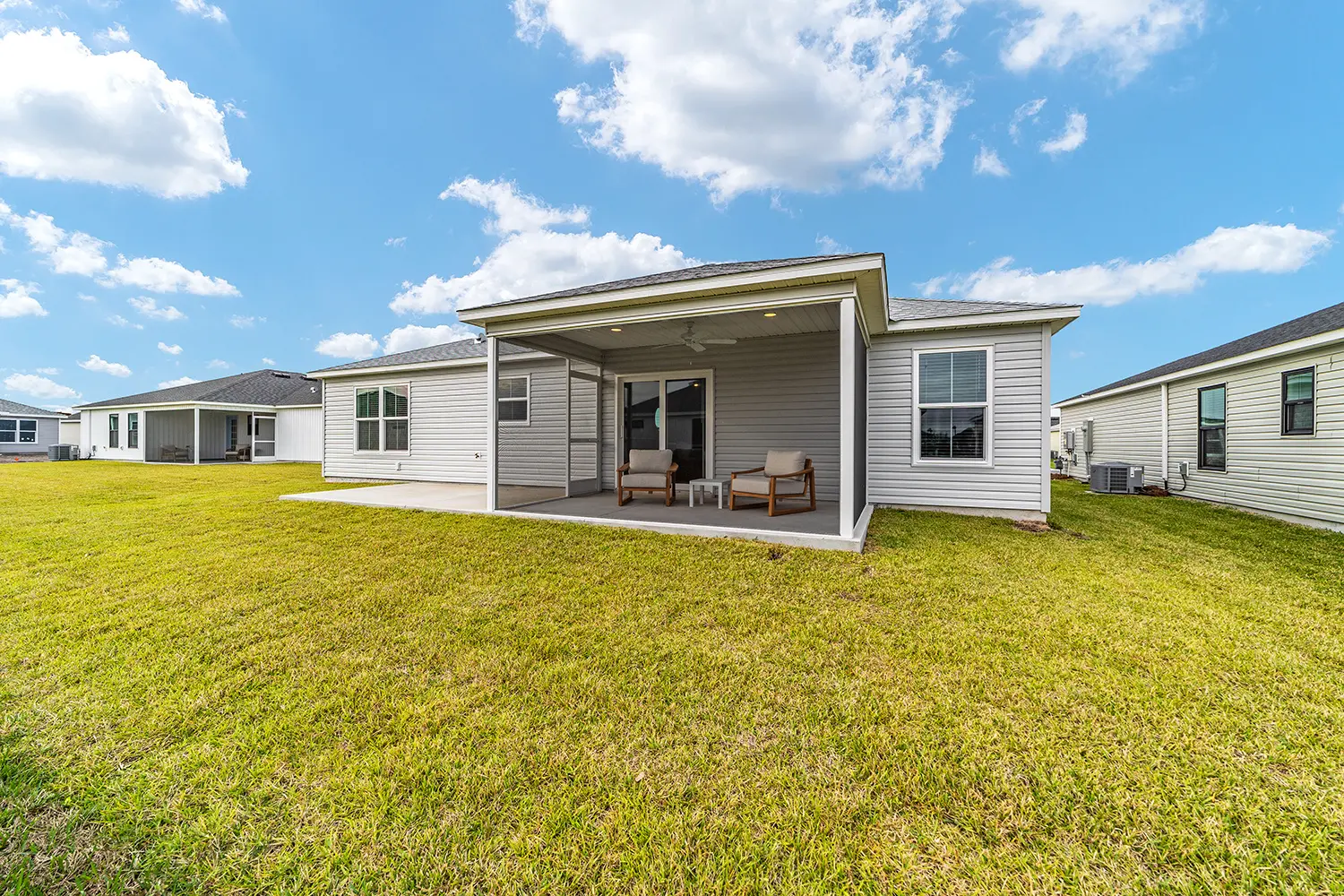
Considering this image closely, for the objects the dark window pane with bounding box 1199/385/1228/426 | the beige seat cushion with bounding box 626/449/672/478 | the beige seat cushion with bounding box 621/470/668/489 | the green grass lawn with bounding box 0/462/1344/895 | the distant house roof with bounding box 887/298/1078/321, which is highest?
the distant house roof with bounding box 887/298/1078/321

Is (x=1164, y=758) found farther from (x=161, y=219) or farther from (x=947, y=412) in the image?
(x=161, y=219)

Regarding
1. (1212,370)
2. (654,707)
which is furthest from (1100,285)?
(654,707)

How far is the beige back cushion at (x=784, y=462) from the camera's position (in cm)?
693

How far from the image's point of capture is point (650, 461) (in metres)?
7.66

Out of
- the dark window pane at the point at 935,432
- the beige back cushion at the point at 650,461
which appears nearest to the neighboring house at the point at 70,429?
the beige back cushion at the point at 650,461

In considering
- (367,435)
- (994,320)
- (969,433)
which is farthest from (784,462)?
(367,435)

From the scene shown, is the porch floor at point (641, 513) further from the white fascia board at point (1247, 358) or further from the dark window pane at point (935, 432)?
the white fascia board at point (1247, 358)

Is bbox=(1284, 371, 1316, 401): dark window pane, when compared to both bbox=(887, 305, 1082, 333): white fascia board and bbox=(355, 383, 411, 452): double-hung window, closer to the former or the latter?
bbox=(887, 305, 1082, 333): white fascia board

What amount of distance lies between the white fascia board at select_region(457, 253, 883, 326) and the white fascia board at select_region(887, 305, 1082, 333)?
2.69 metres

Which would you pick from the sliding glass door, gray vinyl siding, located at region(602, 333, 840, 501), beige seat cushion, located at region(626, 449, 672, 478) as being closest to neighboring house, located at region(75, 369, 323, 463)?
the sliding glass door

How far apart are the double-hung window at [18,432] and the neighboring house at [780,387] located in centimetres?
3274

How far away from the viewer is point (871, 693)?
2.33m

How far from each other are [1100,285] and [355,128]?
74.6 ft

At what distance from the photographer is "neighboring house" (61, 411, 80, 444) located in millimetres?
26156
